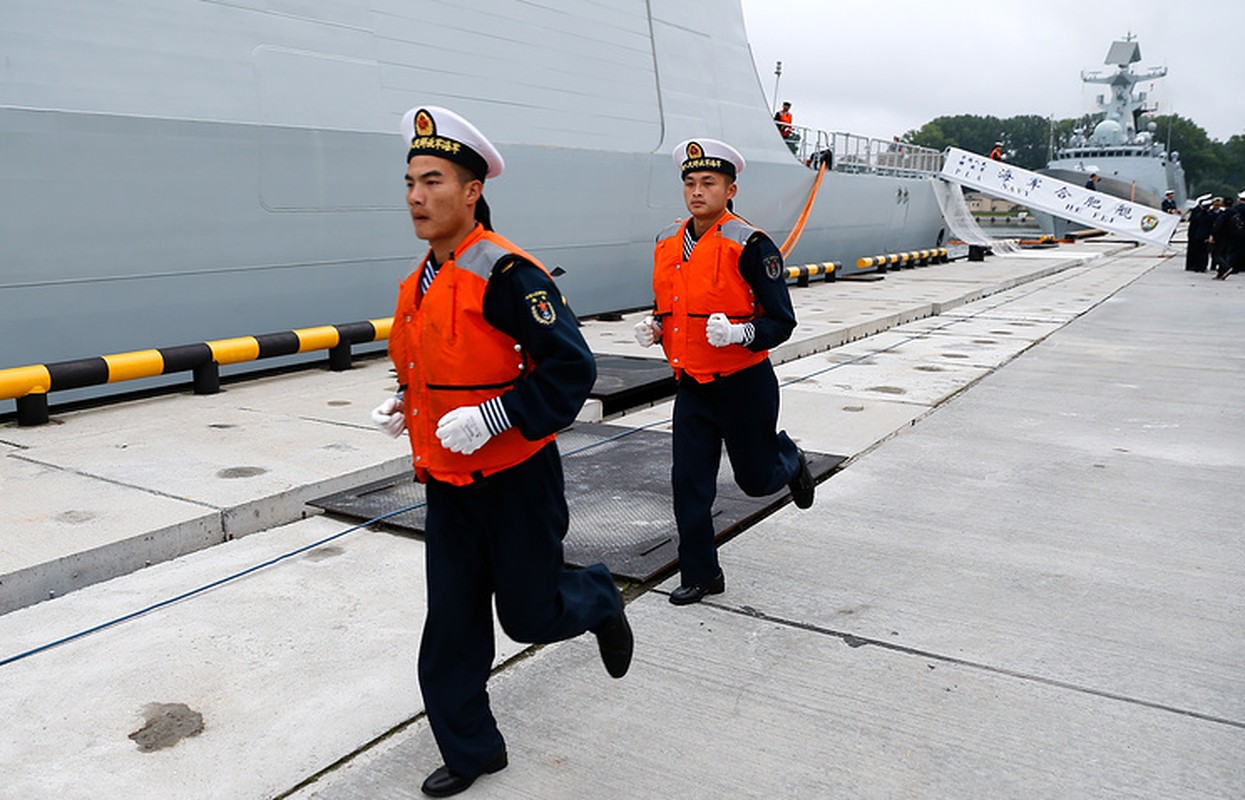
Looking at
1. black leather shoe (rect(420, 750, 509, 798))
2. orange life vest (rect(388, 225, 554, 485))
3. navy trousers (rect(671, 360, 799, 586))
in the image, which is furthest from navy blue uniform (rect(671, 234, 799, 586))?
black leather shoe (rect(420, 750, 509, 798))

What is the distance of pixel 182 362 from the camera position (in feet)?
21.3

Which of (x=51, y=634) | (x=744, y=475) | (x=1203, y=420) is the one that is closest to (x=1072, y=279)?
(x=1203, y=420)

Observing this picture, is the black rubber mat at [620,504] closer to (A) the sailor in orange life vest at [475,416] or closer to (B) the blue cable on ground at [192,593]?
(B) the blue cable on ground at [192,593]

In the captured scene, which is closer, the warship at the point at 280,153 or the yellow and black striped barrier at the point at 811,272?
the warship at the point at 280,153

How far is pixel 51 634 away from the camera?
3.24 metres

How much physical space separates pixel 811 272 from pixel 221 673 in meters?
14.7

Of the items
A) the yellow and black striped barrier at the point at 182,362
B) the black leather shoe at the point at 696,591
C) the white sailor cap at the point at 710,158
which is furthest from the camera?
the yellow and black striped barrier at the point at 182,362

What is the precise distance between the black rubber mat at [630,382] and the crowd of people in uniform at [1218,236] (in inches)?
628

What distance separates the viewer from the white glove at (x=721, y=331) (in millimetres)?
3252

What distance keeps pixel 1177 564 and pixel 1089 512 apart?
2.37ft

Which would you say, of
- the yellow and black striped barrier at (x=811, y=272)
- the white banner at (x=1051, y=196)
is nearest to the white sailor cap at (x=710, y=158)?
the yellow and black striped barrier at (x=811, y=272)

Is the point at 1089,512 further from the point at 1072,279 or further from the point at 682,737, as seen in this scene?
the point at 1072,279

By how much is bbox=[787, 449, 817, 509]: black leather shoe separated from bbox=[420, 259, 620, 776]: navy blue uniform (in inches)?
A: 72.6

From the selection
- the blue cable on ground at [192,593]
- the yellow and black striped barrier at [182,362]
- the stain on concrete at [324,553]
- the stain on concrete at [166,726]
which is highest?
the yellow and black striped barrier at [182,362]
